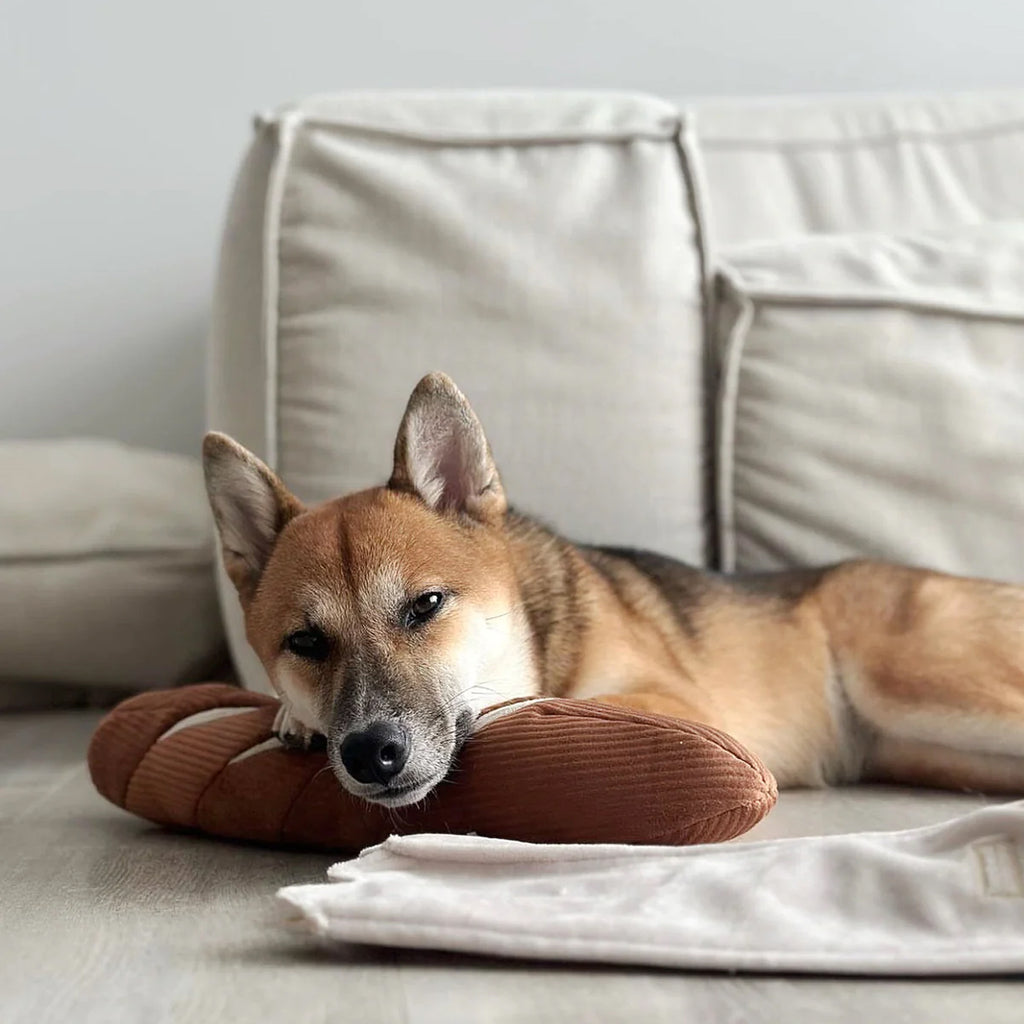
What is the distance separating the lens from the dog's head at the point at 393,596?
145cm

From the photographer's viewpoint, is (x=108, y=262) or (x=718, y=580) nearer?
(x=718, y=580)

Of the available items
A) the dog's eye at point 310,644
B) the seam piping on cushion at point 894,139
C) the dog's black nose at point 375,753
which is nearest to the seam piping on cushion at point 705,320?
the seam piping on cushion at point 894,139

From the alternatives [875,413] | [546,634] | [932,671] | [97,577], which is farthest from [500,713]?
[97,577]

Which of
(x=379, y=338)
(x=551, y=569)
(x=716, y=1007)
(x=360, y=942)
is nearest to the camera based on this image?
(x=716, y=1007)

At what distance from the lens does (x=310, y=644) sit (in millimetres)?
1614

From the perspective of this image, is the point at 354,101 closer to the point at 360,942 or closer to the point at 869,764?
the point at 869,764

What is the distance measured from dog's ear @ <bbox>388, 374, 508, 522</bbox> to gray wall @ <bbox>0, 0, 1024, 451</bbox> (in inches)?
61.8

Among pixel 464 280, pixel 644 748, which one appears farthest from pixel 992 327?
pixel 644 748

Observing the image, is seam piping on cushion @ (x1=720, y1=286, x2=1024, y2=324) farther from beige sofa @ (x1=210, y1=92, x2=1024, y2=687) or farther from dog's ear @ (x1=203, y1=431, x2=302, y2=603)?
dog's ear @ (x1=203, y1=431, x2=302, y2=603)

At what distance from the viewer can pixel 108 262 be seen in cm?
311

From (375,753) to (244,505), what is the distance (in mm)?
513

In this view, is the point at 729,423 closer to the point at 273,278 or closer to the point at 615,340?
the point at 615,340

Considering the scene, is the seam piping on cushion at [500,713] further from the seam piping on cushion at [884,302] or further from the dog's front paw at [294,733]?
the seam piping on cushion at [884,302]

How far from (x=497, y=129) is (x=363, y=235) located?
1.14 ft
